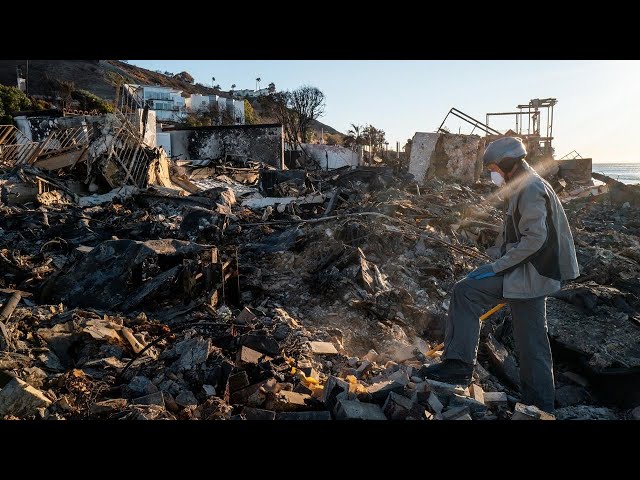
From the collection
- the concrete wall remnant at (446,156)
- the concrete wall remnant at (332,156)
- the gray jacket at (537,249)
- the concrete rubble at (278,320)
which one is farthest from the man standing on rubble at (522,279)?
the concrete wall remnant at (332,156)

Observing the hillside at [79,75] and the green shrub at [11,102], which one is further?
the hillside at [79,75]

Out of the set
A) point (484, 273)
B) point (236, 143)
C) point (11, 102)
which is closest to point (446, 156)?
point (236, 143)

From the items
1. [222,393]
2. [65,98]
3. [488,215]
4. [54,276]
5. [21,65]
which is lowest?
[222,393]

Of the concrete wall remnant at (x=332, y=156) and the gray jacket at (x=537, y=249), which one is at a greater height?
the concrete wall remnant at (x=332, y=156)

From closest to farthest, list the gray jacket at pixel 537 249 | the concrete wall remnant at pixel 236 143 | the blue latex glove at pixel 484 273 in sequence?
1. the gray jacket at pixel 537 249
2. the blue latex glove at pixel 484 273
3. the concrete wall remnant at pixel 236 143

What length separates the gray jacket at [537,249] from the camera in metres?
3.29

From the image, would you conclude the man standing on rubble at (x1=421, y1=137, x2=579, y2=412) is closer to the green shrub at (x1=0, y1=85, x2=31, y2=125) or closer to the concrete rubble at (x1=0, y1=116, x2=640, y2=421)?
the concrete rubble at (x1=0, y1=116, x2=640, y2=421)

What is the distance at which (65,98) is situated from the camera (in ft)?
132

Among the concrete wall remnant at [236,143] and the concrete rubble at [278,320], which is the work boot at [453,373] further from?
the concrete wall remnant at [236,143]

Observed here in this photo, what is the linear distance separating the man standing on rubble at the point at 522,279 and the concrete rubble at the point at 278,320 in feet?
0.96
